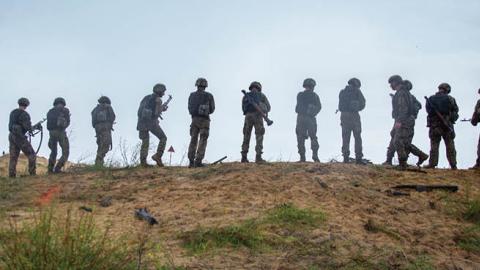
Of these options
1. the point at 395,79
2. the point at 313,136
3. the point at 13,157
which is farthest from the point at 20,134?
the point at 395,79

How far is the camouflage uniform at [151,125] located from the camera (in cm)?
1202

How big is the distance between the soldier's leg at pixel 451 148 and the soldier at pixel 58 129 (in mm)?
8157

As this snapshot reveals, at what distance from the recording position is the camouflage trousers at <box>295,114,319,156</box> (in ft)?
42.4

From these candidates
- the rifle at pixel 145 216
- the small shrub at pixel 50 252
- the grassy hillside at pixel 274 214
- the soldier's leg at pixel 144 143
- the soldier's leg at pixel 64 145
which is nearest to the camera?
the small shrub at pixel 50 252

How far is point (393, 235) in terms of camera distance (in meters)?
6.69

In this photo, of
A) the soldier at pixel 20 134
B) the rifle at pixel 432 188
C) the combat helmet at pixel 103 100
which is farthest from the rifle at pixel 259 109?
the soldier at pixel 20 134

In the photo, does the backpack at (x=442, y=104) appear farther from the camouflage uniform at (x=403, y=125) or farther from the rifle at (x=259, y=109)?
the rifle at (x=259, y=109)

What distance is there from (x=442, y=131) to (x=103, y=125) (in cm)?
741

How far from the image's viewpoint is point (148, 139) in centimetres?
1229

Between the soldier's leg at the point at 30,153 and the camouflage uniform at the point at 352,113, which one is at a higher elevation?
the camouflage uniform at the point at 352,113

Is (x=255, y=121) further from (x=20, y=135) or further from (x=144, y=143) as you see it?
(x=20, y=135)

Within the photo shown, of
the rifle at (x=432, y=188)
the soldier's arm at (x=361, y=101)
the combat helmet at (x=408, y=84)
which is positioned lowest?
the rifle at (x=432, y=188)

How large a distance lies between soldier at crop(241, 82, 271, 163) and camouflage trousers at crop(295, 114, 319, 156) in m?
1.75

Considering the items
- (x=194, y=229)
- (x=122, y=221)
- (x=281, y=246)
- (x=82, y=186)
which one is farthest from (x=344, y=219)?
(x=82, y=186)
